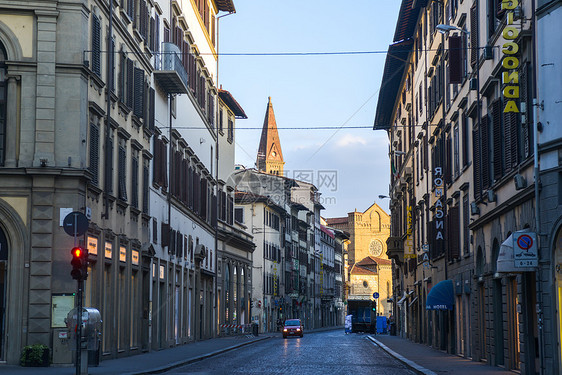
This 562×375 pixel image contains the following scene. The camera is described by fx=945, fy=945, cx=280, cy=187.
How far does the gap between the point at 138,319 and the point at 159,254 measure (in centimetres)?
518

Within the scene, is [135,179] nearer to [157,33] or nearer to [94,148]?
[94,148]

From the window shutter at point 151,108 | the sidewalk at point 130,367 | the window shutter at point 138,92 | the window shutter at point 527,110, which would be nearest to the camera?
the window shutter at point 527,110

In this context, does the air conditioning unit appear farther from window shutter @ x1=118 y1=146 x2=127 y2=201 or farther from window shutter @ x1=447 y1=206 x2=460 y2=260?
window shutter @ x1=118 y1=146 x2=127 y2=201

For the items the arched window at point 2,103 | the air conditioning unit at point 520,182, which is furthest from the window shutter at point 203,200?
the air conditioning unit at point 520,182

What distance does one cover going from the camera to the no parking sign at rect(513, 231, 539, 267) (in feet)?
68.9

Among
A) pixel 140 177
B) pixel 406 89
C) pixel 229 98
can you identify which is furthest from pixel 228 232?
pixel 140 177

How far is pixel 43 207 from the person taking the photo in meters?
26.6

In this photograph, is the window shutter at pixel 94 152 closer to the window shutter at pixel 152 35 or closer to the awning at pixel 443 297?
the window shutter at pixel 152 35

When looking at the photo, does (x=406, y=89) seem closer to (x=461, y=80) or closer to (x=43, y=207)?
(x=461, y=80)

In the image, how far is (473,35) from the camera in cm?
3150

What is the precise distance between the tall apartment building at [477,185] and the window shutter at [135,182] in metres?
12.3

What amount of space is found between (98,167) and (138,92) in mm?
6963

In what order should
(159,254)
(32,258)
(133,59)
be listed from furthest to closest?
(159,254), (133,59), (32,258)

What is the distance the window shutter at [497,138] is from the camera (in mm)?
26062
